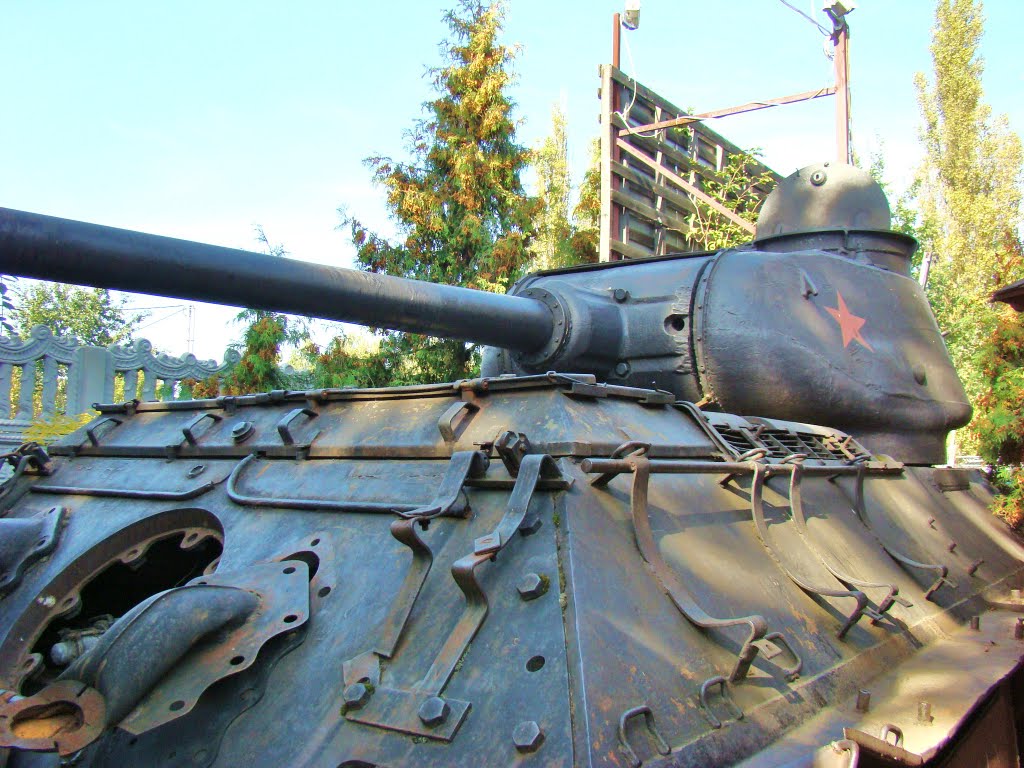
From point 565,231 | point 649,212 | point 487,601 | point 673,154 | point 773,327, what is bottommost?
point 487,601

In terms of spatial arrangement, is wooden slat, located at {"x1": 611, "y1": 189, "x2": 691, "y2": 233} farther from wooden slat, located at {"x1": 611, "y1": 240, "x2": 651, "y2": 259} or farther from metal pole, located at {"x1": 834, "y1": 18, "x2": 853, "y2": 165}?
metal pole, located at {"x1": 834, "y1": 18, "x2": 853, "y2": 165}

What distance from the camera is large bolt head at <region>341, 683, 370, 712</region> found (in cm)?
223

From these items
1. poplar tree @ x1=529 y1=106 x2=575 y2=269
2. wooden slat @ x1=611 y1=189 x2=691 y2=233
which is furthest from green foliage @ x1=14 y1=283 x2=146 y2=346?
wooden slat @ x1=611 y1=189 x2=691 y2=233

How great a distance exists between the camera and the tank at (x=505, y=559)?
221 cm

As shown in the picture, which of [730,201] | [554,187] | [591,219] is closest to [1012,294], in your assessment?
[730,201]

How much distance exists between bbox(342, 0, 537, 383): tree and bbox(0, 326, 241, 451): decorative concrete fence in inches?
167

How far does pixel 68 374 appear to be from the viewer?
37.1 ft

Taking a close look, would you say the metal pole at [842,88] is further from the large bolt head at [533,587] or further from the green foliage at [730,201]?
the large bolt head at [533,587]

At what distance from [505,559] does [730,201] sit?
13.9m

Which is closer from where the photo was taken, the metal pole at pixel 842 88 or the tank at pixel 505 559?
the tank at pixel 505 559

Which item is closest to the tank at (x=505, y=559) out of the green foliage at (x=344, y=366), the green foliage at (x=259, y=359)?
the green foliage at (x=259, y=359)

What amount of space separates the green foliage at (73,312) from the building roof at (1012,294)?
25.4 metres

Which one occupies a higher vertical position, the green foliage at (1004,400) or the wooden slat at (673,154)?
the wooden slat at (673,154)

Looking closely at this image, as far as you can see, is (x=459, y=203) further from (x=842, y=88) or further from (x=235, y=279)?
(x=235, y=279)
